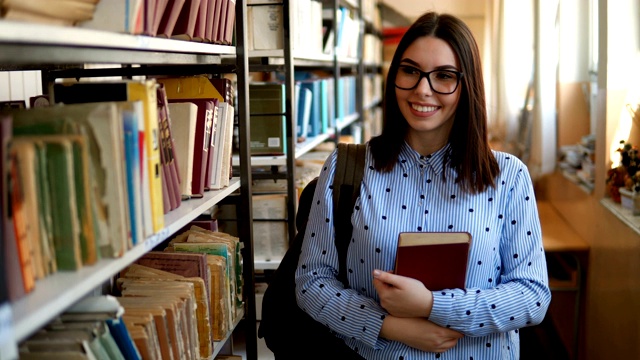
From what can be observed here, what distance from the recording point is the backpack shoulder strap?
1.76 meters

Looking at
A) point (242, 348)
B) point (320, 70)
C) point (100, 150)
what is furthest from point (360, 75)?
point (100, 150)

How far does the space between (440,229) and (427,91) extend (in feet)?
1.09

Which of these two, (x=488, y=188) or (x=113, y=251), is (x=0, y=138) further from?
(x=488, y=188)

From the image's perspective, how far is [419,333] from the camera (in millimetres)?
1641

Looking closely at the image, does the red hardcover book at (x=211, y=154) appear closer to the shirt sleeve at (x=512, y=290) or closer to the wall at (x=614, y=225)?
the shirt sleeve at (x=512, y=290)

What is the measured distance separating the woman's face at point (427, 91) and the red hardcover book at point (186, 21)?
52 centimetres

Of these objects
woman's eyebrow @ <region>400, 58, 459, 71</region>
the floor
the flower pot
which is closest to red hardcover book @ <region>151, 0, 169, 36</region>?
woman's eyebrow @ <region>400, 58, 459, 71</region>

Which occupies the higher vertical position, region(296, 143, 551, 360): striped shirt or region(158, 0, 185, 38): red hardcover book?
region(158, 0, 185, 38): red hardcover book

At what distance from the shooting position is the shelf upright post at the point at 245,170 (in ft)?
6.91

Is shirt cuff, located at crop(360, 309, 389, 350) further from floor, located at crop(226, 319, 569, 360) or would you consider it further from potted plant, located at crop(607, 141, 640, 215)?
floor, located at crop(226, 319, 569, 360)

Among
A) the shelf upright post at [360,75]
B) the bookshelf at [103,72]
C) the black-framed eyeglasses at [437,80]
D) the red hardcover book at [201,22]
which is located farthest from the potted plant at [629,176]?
the shelf upright post at [360,75]

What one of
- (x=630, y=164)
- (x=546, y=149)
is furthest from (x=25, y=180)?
(x=546, y=149)

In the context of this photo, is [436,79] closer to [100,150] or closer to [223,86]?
[223,86]

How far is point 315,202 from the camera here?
1801 mm
